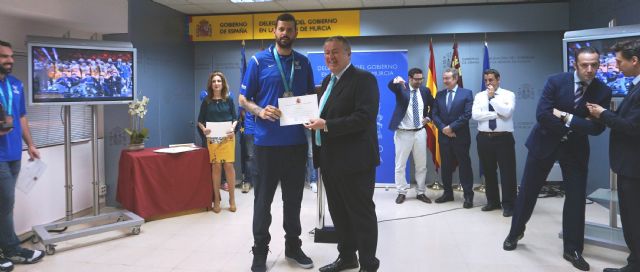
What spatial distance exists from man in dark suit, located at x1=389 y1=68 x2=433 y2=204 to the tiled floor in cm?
63

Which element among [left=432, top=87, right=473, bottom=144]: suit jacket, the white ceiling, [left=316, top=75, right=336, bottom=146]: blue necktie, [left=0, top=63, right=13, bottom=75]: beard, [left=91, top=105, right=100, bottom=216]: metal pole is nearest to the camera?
[left=316, top=75, right=336, bottom=146]: blue necktie

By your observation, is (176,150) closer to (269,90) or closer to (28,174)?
(28,174)

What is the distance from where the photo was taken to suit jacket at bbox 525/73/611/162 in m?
2.93

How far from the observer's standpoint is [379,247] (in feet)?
11.3

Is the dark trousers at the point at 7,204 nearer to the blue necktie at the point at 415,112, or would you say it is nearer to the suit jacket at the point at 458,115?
the blue necktie at the point at 415,112

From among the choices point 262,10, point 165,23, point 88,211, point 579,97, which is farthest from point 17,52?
point 579,97

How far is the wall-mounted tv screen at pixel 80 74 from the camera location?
11.3ft

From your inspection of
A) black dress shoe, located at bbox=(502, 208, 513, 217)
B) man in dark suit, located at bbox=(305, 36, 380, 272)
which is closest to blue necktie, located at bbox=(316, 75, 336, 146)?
man in dark suit, located at bbox=(305, 36, 380, 272)

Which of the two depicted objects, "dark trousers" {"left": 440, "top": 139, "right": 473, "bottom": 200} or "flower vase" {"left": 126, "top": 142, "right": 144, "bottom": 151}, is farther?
"dark trousers" {"left": 440, "top": 139, "right": 473, "bottom": 200}

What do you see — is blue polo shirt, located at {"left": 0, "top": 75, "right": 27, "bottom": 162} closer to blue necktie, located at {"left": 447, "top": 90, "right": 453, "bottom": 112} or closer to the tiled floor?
the tiled floor

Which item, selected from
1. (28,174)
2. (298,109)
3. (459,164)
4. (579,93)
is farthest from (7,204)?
(459,164)

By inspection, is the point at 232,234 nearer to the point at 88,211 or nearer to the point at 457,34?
the point at 88,211

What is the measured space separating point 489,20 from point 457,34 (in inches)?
18.7

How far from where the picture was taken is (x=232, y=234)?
3.85 meters
